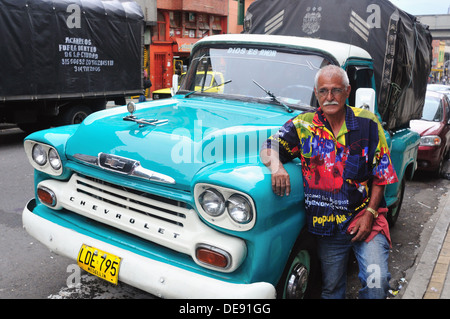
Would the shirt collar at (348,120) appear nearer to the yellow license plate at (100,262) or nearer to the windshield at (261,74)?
the windshield at (261,74)

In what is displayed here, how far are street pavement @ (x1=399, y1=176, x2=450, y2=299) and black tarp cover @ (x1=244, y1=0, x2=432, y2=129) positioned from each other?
139cm

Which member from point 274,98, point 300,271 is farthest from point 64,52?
point 300,271

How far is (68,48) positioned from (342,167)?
929 cm

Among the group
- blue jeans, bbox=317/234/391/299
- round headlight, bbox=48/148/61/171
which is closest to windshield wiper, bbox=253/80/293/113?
blue jeans, bbox=317/234/391/299

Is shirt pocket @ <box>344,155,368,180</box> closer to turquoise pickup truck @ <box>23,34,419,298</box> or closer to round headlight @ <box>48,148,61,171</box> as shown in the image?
turquoise pickup truck @ <box>23,34,419,298</box>

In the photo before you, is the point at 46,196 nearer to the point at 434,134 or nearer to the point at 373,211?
the point at 373,211

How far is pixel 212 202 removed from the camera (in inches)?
99.3

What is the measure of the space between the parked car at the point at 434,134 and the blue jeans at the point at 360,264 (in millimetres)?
6093

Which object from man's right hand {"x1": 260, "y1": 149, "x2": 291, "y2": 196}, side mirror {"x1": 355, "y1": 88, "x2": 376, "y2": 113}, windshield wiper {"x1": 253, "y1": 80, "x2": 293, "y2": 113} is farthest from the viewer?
windshield wiper {"x1": 253, "y1": 80, "x2": 293, "y2": 113}

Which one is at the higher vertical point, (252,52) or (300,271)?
(252,52)

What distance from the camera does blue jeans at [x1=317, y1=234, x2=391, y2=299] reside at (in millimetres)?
2586

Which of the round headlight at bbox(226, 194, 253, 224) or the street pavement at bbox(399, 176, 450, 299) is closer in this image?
the round headlight at bbox(226, 194, 253, 224)

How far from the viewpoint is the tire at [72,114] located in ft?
35.6
